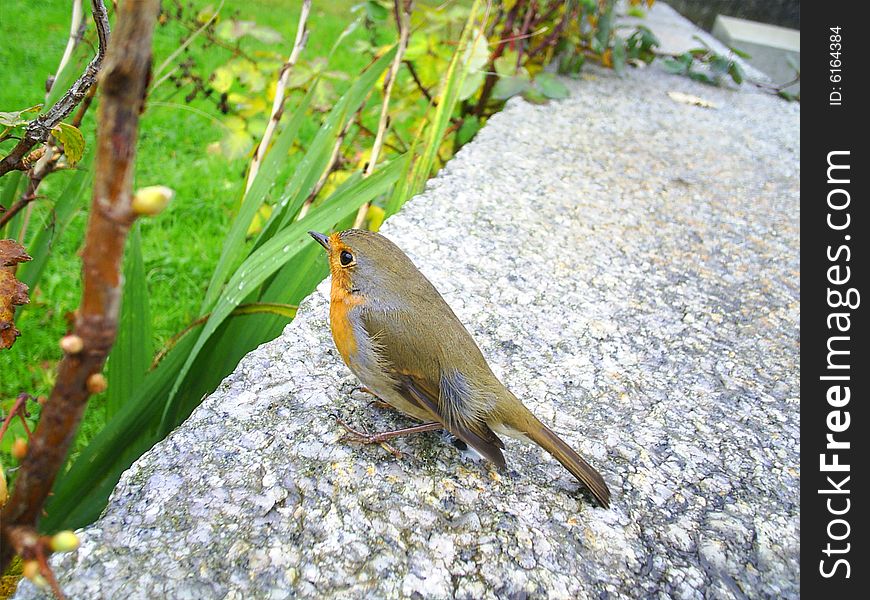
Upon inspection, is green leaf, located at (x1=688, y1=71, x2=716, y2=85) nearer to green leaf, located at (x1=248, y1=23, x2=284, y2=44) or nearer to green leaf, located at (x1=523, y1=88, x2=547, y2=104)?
green leaf, located at (x1=523, y1=88, x2=547, y2=104)

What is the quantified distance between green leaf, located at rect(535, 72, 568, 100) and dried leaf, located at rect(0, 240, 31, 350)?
2704 millimetres

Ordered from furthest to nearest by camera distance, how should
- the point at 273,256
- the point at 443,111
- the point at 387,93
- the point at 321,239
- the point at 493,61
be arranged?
the point at 493,61
the point at 387,93
the point at 443,111
the point at 273,256
the point at 321,239

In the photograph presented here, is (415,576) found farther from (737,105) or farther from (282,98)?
(737,105)

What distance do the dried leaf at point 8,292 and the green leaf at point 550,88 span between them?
270 centimetres

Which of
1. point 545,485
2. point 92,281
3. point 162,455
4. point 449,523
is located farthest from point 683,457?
point 92,281

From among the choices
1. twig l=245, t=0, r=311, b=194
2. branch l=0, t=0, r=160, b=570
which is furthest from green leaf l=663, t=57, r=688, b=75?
branch l=0, t=0, r=160, b=570

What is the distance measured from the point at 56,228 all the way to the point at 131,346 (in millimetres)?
375

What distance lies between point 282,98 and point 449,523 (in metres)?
1.58

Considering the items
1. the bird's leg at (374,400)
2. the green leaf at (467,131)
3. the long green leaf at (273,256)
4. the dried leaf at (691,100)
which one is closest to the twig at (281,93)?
the long green leaf at (273,256)

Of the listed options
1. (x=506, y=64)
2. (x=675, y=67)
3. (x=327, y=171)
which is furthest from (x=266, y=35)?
(x=675, y=67)

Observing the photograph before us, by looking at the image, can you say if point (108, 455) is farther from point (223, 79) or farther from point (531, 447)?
point (223, 79)

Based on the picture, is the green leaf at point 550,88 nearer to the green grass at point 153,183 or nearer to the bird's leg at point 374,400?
the green grass at point 153,183

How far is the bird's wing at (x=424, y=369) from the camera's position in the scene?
135 centimetres

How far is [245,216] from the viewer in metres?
2.03
